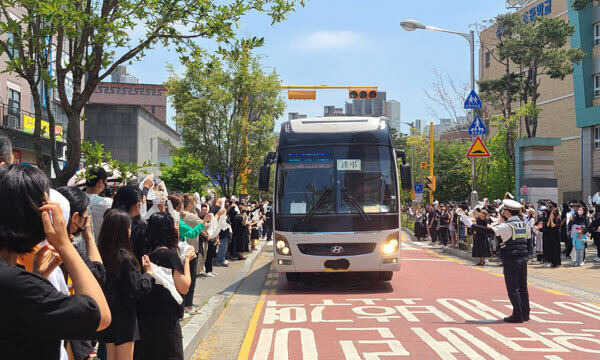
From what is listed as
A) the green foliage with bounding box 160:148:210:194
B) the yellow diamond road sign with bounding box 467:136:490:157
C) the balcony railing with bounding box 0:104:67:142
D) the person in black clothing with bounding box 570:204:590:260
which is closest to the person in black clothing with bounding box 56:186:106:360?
the yellow diamond road sign with bounding box 467:136:490:157

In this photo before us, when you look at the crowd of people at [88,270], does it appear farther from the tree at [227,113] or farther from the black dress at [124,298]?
the tree at [227,113]

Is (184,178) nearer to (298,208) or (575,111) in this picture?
(298,208)

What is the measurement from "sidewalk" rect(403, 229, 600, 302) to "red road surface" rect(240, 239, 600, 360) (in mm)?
657

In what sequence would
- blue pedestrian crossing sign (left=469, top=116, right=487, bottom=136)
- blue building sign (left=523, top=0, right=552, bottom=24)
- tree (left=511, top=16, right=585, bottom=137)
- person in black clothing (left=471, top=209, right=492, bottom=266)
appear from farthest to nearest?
blue building sign (left=523, top=0, right=552, bottom=24) < tree (left=511, top=16, right=585, bottom=137) < blue pedestrian crossing sign (left=469, top=116, right=487, bottom=136) < person in black clothing (left=471, top=209, right=492, bottom=266)

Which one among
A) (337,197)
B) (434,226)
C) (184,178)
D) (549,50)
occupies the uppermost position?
(549,50)

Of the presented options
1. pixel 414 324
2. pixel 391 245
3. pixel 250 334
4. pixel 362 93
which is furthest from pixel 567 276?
pixel 250 334

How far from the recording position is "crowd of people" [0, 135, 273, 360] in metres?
2.32

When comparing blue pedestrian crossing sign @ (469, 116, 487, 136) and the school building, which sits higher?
the school building

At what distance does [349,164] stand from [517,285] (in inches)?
185

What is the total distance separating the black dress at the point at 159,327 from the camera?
4.77 metres

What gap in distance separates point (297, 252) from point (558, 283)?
6134mm

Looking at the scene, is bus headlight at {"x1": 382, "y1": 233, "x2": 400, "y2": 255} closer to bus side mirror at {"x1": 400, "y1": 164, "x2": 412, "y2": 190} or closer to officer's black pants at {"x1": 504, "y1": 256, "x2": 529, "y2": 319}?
bus side mirror at {"x1": 400, "y1": 164, "x2": 412, "y2": 190}

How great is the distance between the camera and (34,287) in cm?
A: 231

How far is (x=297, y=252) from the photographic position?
41.8 ft
